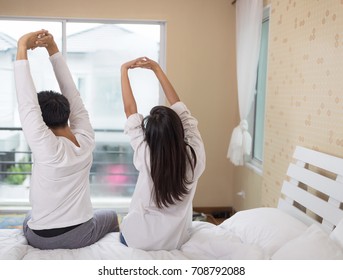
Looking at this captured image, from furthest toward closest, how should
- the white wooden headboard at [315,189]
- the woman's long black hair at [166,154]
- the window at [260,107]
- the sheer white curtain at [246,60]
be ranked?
the window at [260,107], the sheer white curtain at [246,60], the white wooden headboard at [315,189], the woman's long black hair at [166,154]

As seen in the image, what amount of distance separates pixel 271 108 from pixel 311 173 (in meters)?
0.92

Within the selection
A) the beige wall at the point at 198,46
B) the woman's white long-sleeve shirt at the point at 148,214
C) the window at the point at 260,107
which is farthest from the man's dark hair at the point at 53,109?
the beige wall at the point at 198,46

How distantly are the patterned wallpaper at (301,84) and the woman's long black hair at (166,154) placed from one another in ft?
3.07

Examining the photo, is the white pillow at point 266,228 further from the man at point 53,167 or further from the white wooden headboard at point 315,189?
the man at point 53,167

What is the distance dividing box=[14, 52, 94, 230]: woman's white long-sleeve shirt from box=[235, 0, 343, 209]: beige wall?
1318 millimetres

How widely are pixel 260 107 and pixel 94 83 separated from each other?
5.82 ft

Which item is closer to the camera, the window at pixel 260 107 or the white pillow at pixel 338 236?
the white pillow at pixel 338 236

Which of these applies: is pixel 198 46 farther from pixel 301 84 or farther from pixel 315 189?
pixel 315 189

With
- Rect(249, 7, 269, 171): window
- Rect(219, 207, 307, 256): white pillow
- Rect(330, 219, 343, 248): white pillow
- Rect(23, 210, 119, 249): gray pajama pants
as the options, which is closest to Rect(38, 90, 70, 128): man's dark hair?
Rect(23, 210, 119, 249): gray pajama pants

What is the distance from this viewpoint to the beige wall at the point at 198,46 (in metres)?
4.14

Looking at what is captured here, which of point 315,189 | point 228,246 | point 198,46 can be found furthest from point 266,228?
point 198,46

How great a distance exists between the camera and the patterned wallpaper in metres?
2.23
